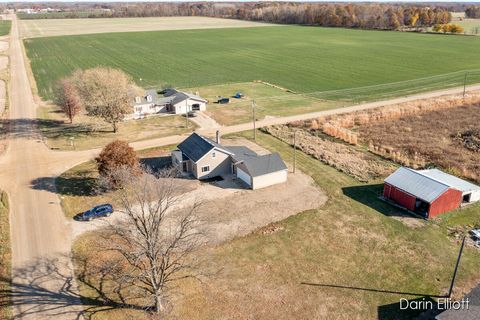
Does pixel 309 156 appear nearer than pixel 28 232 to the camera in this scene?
No

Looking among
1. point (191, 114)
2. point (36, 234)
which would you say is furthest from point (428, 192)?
point (191, 114)

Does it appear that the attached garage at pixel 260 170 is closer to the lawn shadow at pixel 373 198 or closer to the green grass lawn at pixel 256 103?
the lawn shadow at pixel 373 198

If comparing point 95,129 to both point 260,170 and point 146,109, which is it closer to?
point 146,109

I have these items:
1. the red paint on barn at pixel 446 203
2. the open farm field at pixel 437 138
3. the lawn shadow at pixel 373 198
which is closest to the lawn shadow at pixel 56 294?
the lawn shadow at pixel 373 198

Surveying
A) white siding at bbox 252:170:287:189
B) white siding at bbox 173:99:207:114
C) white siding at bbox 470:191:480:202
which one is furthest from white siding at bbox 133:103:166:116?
white siding at bbox 470:191:480:202

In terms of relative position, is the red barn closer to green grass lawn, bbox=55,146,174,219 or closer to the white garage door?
the white garage door

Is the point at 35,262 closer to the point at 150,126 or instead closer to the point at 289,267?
the point at 289,267

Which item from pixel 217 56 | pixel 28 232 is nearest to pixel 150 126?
pixel 28 232
